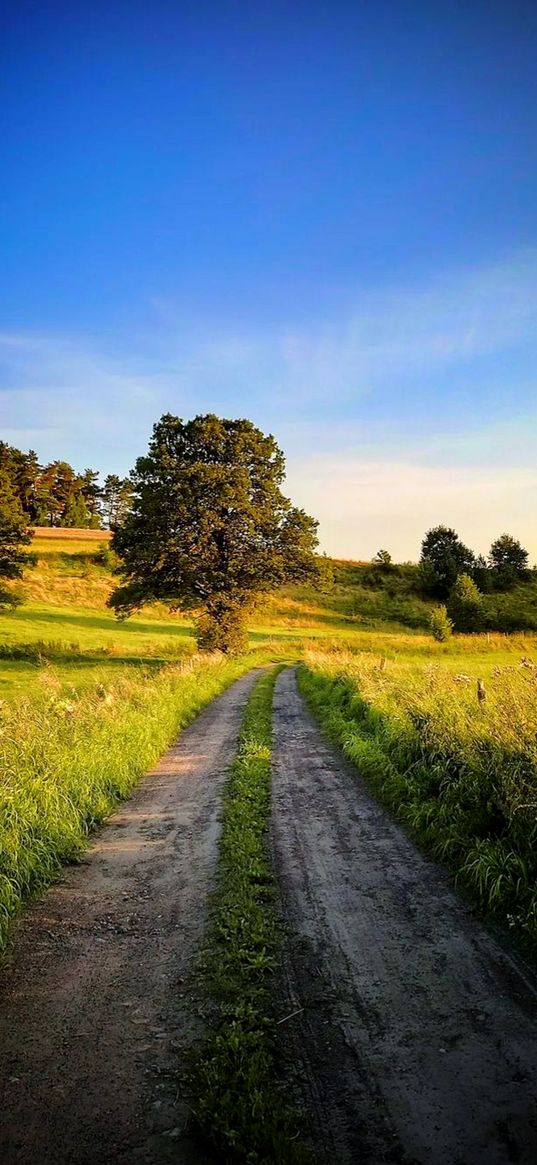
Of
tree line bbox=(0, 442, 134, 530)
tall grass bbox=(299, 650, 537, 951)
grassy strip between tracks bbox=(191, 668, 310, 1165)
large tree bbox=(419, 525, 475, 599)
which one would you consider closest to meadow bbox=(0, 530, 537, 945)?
tall grass bbox=(299, 650, 537, 951)

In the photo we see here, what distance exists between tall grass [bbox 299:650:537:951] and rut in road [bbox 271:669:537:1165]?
16.5 inches

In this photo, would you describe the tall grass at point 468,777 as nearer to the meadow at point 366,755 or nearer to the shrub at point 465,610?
the meadow at point 366,755

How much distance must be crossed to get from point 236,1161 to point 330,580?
33901 mm

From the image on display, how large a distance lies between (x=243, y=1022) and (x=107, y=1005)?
112cm

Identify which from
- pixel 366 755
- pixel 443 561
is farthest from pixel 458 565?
pixel 366 755

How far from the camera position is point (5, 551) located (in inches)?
1654

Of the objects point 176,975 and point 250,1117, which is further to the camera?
point 176,975

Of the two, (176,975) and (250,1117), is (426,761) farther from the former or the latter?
(250,1117)

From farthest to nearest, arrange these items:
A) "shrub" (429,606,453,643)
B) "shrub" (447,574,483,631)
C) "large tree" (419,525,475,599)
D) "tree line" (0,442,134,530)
A: "tree line" (0,442,134,530), "large tree" (419,525,475,599), "shrub" (447,574,483,631), "shrub" (429,606,453,643)

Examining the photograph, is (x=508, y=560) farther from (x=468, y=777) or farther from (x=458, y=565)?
(x=468, y=777)

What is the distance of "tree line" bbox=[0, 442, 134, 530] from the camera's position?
10475 cm

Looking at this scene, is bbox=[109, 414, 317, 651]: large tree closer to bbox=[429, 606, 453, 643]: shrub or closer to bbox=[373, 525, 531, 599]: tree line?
bbox=[429, 606, 453, 643]: shrub

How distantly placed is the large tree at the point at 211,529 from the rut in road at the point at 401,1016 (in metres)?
26.6

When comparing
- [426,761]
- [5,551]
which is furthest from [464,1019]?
[5,551]
